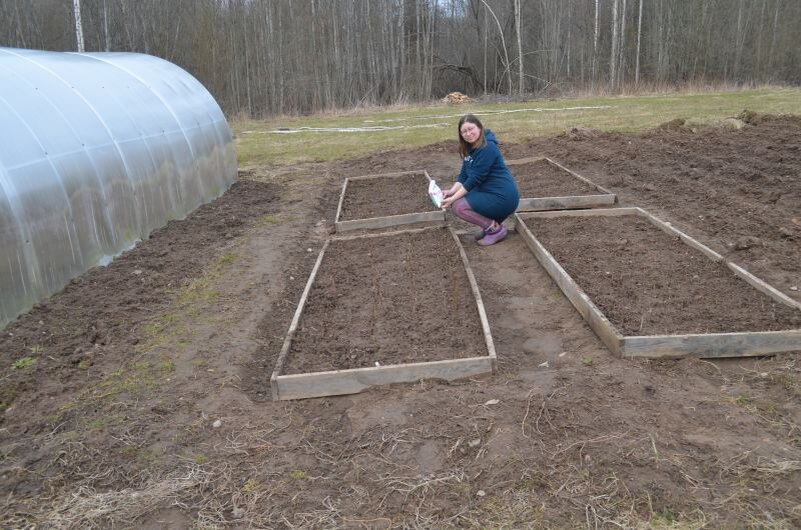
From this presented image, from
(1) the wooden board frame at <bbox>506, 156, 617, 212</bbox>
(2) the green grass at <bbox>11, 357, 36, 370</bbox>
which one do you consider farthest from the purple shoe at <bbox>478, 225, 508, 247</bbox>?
(2) the green grass at <bbox>11, 357, 36, 370</bbox>

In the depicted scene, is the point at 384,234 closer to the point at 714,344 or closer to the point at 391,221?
the point at 391,221

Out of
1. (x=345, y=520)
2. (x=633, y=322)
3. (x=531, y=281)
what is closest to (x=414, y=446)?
(x=345, y=520)

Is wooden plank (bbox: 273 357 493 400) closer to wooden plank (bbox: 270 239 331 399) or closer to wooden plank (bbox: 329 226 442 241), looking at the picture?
wooden plank (bbox: 270 239 331 399)

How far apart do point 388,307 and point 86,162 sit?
3370mm

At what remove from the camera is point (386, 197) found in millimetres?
8664

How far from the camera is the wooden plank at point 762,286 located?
423cm

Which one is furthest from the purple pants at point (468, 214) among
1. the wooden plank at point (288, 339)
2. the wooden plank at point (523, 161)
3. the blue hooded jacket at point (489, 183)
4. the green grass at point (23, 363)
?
the green grass at point (23, 363)

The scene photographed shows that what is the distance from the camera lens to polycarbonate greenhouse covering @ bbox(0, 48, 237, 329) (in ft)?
16.2

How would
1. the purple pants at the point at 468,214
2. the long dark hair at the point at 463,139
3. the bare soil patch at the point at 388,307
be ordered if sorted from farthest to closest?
1. the purple pants at the point at 468,214
2. the long dark hair at the point at 463,139
3. the bare soil patch at the point at 388,307

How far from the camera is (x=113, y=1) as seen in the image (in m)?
20.1

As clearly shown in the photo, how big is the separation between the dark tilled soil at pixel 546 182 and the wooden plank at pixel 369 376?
4.58 meters

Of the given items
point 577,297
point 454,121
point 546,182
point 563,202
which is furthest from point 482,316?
point 454,121

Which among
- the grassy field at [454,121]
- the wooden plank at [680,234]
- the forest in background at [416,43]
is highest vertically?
the forest in background at [416,43]

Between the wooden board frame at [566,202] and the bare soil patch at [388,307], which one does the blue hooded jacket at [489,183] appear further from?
the wooden board frame at [566,202]
